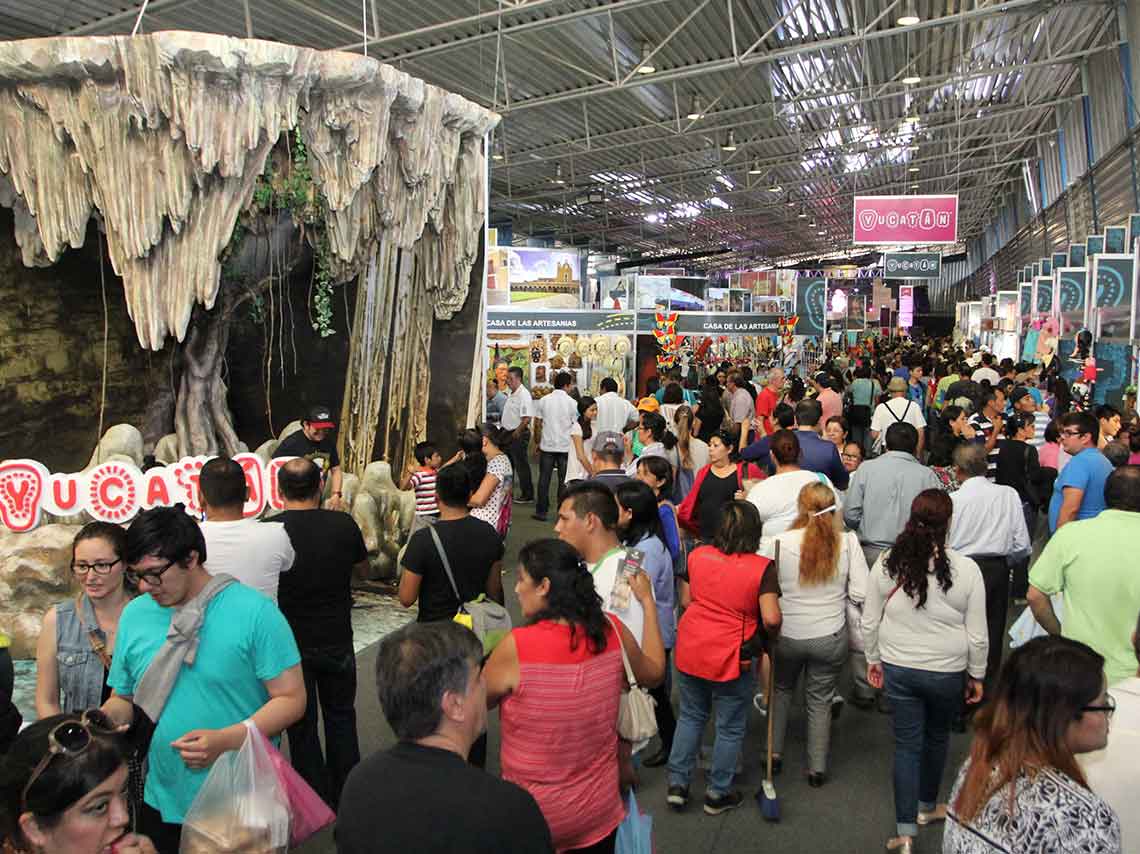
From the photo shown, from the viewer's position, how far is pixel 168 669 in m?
2.54

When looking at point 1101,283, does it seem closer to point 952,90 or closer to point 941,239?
point 941,239

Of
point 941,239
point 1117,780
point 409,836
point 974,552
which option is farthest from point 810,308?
point 409,836

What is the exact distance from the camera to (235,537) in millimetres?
3215

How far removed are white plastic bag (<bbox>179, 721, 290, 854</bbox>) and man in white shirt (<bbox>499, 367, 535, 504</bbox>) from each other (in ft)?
24.0

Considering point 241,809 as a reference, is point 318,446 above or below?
above

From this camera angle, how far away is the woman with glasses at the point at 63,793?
1.74 m

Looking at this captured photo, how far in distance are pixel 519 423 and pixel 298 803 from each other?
7896 mm

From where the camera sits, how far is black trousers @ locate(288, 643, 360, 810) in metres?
3.63

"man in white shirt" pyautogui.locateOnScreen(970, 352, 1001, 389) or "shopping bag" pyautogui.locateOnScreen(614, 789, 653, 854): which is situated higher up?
"man in white shirt" pyautogui.locateOnScreen(970, 352, 1001, 389)

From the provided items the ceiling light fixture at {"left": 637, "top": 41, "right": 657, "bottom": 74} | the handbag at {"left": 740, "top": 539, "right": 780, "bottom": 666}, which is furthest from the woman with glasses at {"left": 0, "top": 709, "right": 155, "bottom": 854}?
the ceiling light fixture at {"left": 637, "top": 41, "right": 657, "bottom": 74}

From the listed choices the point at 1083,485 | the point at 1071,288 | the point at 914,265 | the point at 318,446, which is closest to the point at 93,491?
the point at 318,446

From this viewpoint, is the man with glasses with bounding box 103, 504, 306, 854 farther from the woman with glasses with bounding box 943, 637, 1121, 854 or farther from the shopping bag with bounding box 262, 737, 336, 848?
the woman with glasses with bounding box 943, 637, 1121, 854

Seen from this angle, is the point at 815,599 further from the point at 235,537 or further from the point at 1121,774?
the point at 235,537

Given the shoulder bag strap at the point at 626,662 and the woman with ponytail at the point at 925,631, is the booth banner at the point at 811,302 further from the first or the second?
the shoulder bag strap at the point at 626,662
